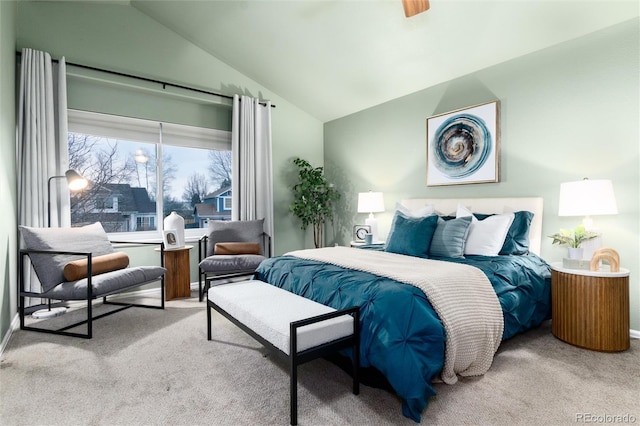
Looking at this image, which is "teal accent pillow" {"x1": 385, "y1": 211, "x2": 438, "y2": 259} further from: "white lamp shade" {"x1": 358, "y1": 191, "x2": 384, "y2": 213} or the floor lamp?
the floor lamp

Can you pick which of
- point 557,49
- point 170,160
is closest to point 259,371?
point 170,160

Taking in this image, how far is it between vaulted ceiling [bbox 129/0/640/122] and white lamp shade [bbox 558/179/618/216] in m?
1.36

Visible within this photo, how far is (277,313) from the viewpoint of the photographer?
1936 mm

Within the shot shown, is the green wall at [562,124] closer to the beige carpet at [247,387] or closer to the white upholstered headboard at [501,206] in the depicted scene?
the white upholstered headboard at [501,206]

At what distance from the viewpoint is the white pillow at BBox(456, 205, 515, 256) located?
2910 millimetres

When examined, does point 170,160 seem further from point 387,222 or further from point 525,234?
point 525,234

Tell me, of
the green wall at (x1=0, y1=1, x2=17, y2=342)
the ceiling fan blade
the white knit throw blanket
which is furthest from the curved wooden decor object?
the green wall at (x1=0, y1=1, x2=17, y2=342)

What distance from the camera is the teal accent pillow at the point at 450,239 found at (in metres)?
2.89

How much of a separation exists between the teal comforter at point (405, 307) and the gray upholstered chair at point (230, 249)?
110cm

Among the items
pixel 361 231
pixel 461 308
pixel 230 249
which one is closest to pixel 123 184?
pixel 230 249

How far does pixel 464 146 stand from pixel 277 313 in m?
2.87

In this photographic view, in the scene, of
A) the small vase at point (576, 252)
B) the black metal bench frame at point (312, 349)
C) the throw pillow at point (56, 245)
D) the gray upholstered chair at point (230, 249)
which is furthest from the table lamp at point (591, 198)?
the throw pillow at point (56, 245)

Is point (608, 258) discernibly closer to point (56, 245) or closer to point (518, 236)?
point (518, 236)

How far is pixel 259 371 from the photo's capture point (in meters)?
2.14
